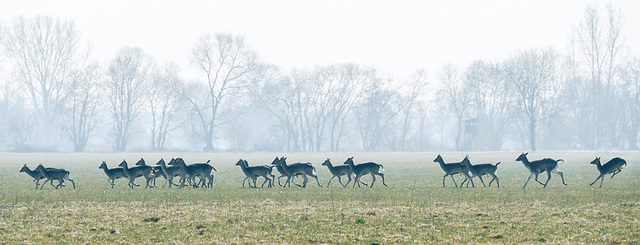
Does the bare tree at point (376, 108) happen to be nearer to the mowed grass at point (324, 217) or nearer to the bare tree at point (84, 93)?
the bare tree at point (84, 93)

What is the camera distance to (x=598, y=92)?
364ft

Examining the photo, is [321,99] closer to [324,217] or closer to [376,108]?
[376,108]

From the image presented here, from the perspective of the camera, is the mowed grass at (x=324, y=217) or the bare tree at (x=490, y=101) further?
the bare tree at (x=490, y=101)

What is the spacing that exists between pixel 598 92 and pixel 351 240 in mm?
108555

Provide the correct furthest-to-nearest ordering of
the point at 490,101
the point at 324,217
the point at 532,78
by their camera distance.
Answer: the point at 490,101 < the point at 532,78 < the point at 324,217

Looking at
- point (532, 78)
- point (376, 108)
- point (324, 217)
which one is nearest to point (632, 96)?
point (532, 78)

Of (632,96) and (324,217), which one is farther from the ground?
(632,96)

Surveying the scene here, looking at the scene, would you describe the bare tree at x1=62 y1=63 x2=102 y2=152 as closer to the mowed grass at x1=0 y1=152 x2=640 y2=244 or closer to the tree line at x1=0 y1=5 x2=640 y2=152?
the tree line at x1=0 y1=5 x2=640 y2=152

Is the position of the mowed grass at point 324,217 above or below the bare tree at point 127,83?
below

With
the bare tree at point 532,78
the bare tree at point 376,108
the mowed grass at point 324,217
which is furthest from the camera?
the bare tree at point 376,108

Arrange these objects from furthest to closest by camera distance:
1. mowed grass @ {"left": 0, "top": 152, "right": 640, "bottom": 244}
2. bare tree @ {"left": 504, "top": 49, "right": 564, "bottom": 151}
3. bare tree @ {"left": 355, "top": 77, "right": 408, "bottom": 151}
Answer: bare tree @ {"left": 355, "top": 77, "right": 408, "bottom": 151}, bare tree @ {"left": 504, "top": 49, "right": 564, "bottom": 151}, mowed grass @ {"left": 0, "top": 152, "right": 640, "bottom": 244}

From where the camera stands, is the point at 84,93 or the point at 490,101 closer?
the point at 84,93

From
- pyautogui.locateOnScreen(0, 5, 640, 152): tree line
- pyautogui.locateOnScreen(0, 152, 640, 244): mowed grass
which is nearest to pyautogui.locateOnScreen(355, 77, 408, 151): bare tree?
pyautogui.locateOnScreen(0, 5, 640, 152): tree line

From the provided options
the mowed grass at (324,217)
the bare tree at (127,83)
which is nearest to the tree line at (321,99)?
the bare tree at (127,83)
